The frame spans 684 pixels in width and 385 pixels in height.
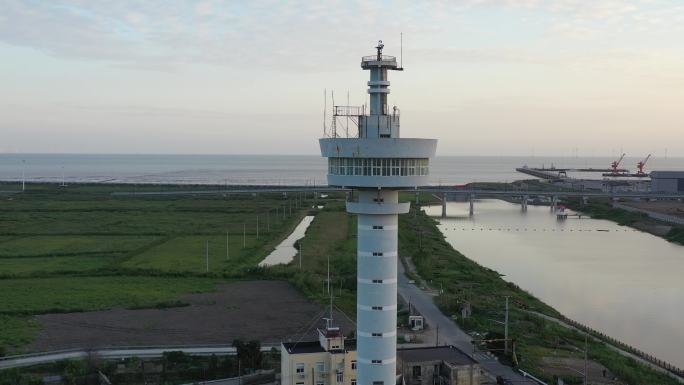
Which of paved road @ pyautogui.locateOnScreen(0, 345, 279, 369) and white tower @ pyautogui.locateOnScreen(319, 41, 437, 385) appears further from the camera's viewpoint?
paved road @ pyautogui.locateOnScreen(0, 345, 279, 369)

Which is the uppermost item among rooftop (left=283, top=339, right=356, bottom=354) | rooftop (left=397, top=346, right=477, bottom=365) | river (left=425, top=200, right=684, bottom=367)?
rooftop (left=283, top=339, right=356, bottom=354)

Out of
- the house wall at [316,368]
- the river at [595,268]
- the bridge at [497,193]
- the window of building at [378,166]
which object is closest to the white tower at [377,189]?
the window of building at [378,166]

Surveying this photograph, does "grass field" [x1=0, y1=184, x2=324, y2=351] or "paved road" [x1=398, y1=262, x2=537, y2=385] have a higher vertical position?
"grass field" [x1=0, y1=184, x2=324, y2=351]

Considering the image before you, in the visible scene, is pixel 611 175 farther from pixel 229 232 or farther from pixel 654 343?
pixel 654 343

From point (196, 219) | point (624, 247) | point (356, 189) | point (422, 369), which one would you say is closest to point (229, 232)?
point (196, 219)

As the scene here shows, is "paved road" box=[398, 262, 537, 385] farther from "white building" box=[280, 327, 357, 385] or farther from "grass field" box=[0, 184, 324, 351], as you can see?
"grass field" box=[0, 184, 324, 351]

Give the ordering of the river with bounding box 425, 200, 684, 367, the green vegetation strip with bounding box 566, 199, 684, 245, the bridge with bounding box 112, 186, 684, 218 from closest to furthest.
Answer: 1. the river with bounding box 425, 200, 684, 367
2. the green vegetation strip with bounding box 566, 199, 684, 245
3. the bridge with bounding box 112, 186, 684, 218

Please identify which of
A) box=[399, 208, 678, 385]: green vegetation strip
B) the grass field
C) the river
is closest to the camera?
box=[399, 208, 678, 385]: green vegetation strip

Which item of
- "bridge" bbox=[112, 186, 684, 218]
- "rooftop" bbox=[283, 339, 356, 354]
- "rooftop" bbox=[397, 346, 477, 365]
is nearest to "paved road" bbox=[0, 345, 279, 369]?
"rooftop" bbox=[283, 339, 356, 354]
